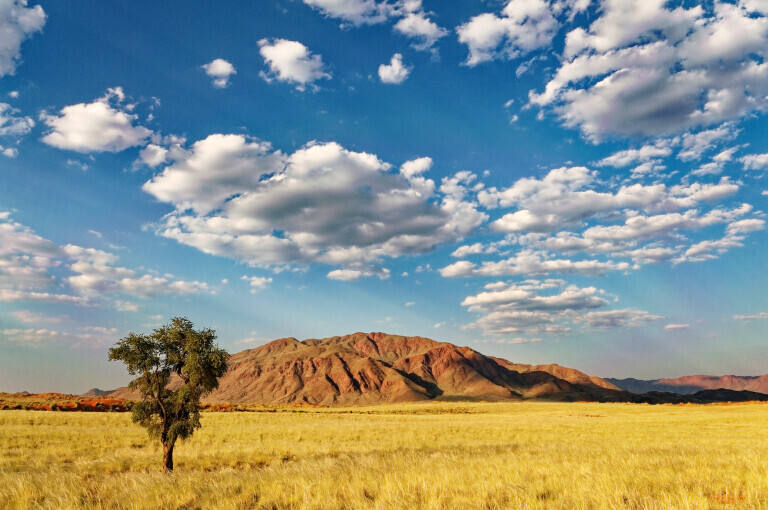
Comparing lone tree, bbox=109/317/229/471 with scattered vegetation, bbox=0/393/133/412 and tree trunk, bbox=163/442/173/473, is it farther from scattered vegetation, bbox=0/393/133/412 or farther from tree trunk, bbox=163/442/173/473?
scattered vegetation, bbox=0/393/133/412

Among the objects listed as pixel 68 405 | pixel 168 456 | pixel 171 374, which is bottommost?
pixel 68 405

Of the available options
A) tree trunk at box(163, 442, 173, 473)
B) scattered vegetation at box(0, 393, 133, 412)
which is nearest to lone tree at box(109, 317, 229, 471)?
tree trunk at box(163, 442, 173, 473)

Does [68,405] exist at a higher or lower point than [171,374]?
lower

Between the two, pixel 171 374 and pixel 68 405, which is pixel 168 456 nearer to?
pixel 171 374

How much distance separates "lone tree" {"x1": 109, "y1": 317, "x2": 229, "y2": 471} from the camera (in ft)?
64.9

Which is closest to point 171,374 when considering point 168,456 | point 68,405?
point 168,456

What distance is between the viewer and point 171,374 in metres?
20.2

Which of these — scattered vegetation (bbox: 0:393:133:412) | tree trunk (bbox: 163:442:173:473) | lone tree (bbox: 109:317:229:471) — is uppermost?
lone tree (bbox: 109:317:229:471)

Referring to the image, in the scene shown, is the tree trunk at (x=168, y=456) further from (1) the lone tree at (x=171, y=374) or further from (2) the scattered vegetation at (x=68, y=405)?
(2) the scattered vegetation at (x=68, y=405)

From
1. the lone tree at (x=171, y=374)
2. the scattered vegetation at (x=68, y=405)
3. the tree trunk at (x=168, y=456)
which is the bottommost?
the scattered vegetation at (x=68, y=405)

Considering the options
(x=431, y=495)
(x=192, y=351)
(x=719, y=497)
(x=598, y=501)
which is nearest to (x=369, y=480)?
(x=431, y=495)

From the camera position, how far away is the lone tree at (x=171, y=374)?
19781mm

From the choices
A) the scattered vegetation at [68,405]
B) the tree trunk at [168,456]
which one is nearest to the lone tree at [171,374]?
the tree trunk at [168,456]

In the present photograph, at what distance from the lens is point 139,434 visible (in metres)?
34.7
